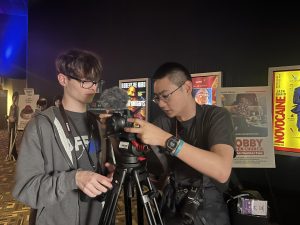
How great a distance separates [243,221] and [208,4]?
9.55ft

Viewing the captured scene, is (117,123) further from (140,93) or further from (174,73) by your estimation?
(140,93)

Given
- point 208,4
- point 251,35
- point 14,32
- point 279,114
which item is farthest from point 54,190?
point 14,32

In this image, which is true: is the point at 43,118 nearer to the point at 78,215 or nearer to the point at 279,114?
the point at 78,215

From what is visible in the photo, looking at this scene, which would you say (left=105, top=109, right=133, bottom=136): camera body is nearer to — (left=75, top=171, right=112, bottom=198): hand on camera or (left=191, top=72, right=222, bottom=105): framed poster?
(left=75, top=171, right=112, bottom=198): hand on camera

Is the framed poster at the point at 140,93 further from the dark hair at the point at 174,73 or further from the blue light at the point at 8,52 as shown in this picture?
the blue light at the point at 8,52

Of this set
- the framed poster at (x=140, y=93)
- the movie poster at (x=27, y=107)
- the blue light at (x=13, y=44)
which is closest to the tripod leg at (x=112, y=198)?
the framed poster at (x=140, y=93)

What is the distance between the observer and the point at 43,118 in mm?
1040

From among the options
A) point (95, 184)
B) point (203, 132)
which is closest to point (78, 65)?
point (95, 184)

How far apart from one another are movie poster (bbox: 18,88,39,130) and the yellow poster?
5.20m

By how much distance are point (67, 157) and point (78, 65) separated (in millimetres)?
389

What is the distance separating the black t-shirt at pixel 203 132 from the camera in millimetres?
1103

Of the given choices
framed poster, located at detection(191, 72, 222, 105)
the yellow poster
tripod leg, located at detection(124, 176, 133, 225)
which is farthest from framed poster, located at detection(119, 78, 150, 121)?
tripod leg, located at detection(124, 176, 133, 225)

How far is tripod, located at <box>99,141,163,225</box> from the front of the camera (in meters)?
0.91

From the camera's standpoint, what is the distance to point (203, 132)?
3.92ft
